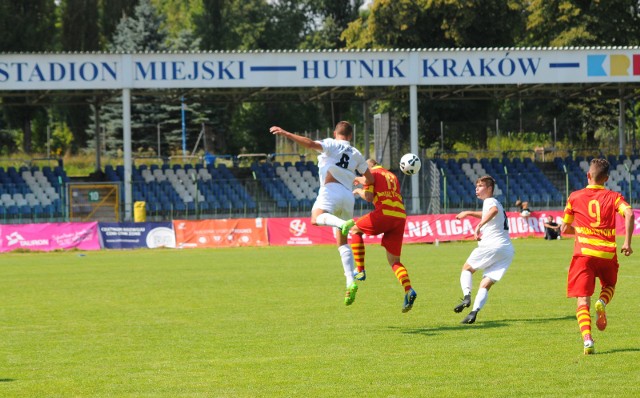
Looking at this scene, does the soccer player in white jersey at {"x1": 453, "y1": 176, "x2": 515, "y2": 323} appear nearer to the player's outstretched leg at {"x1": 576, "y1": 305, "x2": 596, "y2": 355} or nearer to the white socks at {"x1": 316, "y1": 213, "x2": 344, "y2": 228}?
the white socks at {"x1": 316, "y1": 213, "x2": 344, "y2": 228}

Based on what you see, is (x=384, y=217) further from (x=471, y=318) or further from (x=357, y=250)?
(x=471, y=318)

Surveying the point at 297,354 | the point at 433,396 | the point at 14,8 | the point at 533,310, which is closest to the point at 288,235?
the point at 533,310

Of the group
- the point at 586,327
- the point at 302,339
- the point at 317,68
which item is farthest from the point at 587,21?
the point at 586,327

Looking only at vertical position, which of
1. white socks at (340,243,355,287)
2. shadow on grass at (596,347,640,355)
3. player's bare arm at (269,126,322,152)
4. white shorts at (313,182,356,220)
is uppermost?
player's bare arm at (269,126,322,152)

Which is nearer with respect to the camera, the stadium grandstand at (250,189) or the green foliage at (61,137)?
the stadium grandstand at (250,189)

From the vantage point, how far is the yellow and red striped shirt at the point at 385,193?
13.3 meters

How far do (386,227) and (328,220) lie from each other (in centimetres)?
92

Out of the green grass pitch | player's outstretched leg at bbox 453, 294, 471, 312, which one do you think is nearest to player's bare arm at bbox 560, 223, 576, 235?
the green grass pitch

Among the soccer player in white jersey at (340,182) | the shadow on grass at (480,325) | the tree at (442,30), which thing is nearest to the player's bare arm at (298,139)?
the soccer player in white jersey at (340,182)

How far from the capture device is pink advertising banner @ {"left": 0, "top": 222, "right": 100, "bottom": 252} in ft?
111

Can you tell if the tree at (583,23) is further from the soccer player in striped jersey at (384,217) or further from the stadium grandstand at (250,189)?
the soccer player in striped jersey at (384,217)

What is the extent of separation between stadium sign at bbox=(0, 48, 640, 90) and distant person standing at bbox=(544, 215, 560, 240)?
681cm

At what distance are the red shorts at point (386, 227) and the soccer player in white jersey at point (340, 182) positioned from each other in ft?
0.75

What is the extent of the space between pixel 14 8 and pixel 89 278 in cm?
5081
